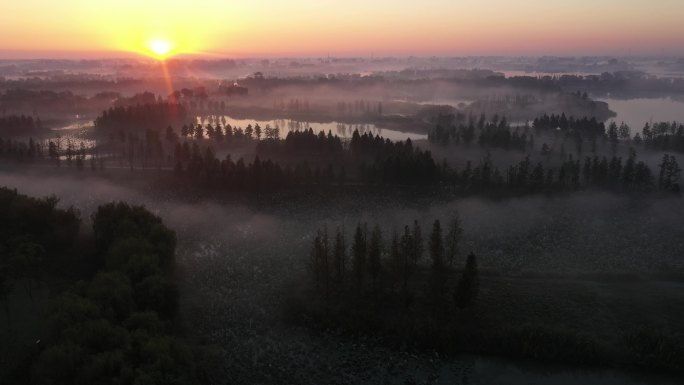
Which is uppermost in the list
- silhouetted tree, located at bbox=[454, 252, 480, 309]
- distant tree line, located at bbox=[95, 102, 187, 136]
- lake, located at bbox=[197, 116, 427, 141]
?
distant tree line, located at bbox=[95, 102, 187, 136]

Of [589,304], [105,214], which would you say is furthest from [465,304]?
[105,214]

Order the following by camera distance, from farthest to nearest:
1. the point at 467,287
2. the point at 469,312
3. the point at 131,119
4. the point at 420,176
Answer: the point at 131,119 → the point at 420,176 → the point at 469,312 → the point at 467,287

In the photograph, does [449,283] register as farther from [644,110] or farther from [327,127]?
[644,110]

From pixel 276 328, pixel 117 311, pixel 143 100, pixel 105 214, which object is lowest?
pixel 276 328

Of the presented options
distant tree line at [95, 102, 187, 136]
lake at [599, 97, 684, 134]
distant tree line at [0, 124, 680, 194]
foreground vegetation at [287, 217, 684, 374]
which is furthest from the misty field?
lake at [599, 97, 684, 134]

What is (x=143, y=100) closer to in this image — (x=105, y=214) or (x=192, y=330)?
(x=105, y=214)

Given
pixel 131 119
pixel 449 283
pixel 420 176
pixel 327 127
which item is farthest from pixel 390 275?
pixel 327 127

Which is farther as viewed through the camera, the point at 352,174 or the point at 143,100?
the point at 143,100

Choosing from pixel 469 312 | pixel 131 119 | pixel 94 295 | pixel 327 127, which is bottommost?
pixel 469 312

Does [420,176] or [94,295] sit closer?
[94,295]

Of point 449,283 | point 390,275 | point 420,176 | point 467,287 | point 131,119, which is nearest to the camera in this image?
point 467,287

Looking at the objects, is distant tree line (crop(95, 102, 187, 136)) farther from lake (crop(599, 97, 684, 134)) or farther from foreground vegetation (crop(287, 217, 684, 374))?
lake (crop(599, 97, 684, 134))
